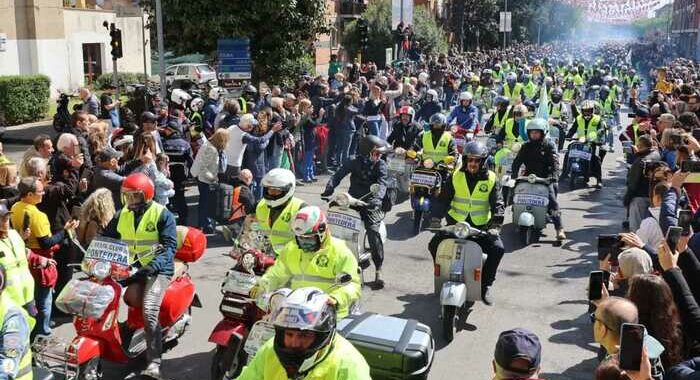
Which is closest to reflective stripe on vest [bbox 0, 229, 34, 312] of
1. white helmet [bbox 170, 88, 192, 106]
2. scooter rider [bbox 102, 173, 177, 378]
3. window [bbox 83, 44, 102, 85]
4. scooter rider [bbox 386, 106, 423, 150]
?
scooter rider [bbox 102, 173, 177, 378]

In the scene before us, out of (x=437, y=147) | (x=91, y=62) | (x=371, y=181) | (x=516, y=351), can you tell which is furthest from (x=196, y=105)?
(x=91, y=62)

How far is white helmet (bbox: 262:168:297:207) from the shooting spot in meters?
7.11

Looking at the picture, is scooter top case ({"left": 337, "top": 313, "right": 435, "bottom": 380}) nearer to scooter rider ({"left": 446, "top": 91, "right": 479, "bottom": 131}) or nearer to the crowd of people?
the crowd of people

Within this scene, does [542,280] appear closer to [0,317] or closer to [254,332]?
[254,332]

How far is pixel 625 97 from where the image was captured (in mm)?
33844

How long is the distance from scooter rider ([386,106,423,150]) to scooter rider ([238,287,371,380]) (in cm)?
1010

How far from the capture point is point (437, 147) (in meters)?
12.8

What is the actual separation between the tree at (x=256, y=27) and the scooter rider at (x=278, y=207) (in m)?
14.4

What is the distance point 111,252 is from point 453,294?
332cm

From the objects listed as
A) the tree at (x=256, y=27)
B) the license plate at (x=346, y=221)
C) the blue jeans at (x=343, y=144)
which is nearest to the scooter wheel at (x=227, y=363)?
the license plate at (x=346, y=221)

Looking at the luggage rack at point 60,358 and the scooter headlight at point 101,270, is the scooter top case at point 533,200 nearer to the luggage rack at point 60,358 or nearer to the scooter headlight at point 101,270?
the scooter headlight at point 101,270

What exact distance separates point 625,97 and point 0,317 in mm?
32773

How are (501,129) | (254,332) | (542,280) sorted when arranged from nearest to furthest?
(254,332) → (542,280) → (501,129)

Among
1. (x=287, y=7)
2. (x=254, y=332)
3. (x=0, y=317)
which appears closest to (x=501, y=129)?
(x=287, y=7)
